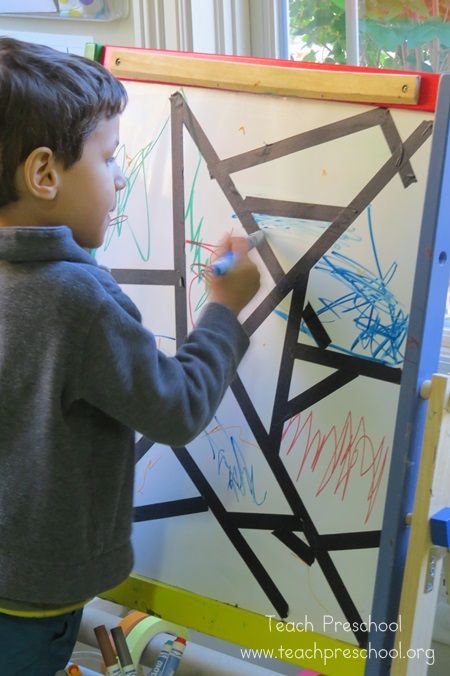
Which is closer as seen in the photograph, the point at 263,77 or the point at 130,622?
the point at 263,77

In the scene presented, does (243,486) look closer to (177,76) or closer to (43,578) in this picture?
(43,578)

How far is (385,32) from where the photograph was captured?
1376 mm

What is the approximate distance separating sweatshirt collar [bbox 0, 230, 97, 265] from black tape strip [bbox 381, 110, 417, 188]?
35cm

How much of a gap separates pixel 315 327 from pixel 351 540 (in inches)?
9.5

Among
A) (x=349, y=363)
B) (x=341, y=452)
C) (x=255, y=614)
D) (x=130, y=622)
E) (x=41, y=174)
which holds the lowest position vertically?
(x=130, y=622)

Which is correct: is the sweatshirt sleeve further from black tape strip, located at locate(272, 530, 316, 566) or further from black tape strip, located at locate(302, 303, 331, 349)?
black tape strip, located at locate(272, 530, 316, 566)

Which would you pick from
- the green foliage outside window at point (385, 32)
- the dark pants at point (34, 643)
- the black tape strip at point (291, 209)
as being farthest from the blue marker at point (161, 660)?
the green foliage outside window at point (385, 32)

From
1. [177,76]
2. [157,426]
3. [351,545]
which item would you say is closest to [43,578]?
[157,426]

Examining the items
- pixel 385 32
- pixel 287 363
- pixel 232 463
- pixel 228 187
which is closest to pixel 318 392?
pixel 287 363

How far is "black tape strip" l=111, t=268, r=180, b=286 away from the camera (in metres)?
1.10

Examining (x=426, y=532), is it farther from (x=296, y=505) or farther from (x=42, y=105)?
(x=42, y=105)

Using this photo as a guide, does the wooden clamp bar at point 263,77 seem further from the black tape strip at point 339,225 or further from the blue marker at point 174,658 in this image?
the blue marker at point 174,658

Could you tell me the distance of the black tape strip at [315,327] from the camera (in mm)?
963

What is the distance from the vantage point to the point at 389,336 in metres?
0.91
